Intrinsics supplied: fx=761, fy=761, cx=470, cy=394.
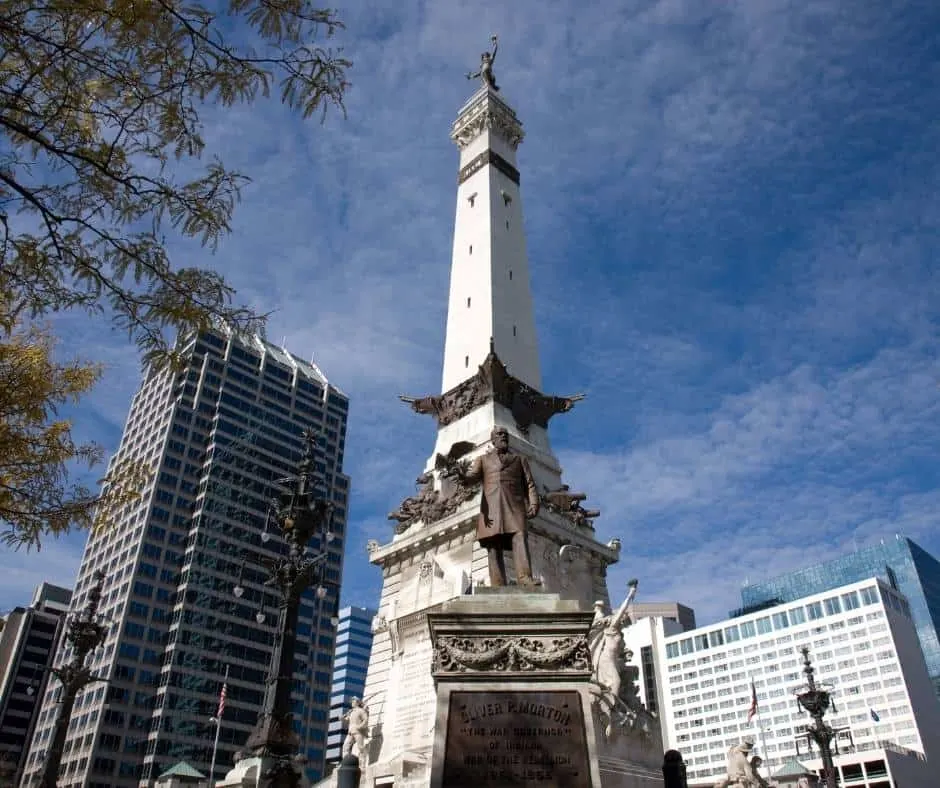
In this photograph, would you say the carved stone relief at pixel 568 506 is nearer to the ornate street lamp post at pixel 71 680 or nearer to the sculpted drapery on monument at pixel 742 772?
the sculpted drapery on monument at pixel 742 772

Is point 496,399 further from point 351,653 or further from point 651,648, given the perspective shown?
point 351,653

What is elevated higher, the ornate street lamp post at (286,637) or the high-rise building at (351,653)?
the high-rise building at (351,653)

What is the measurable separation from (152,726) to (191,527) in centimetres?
2129

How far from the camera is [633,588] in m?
22.2

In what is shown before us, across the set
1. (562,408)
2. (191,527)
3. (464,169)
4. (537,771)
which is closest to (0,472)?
(537,771)

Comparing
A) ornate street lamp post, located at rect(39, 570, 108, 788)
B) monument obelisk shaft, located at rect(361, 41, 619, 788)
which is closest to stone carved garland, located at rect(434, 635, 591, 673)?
A: monument obelisk shaft, located at rect(361, 41, 619, 788)

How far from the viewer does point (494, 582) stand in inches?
364

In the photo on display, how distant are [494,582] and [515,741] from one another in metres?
1.98

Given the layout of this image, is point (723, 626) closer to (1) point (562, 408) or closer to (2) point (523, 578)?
(1) point (562, 408)

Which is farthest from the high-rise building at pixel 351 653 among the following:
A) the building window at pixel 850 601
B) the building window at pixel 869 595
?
the building window at pixel 869 595

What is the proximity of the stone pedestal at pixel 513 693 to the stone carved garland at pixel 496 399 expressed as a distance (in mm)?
20110

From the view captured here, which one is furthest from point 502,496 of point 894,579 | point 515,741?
point 894,579

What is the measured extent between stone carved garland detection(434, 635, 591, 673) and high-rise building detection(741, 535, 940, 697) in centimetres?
15458

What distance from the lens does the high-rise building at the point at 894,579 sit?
5527 inches
